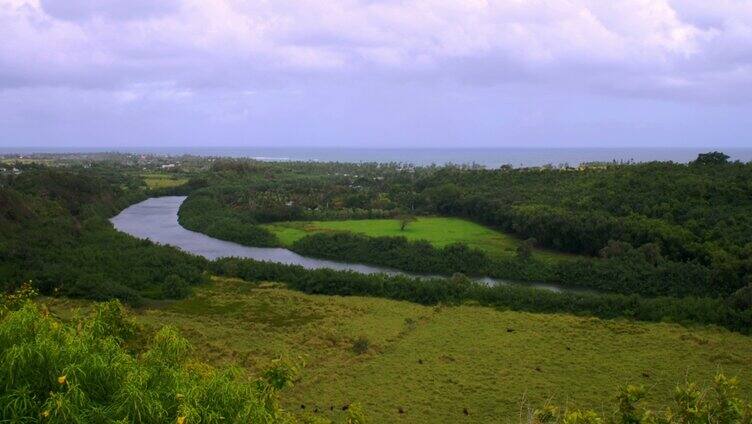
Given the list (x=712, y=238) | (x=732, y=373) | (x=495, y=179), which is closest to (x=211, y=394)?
(x=732, y=373)

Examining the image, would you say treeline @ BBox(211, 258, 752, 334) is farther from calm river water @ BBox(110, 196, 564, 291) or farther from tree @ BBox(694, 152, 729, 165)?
tree @ BBox(694, 152, 729, 165)

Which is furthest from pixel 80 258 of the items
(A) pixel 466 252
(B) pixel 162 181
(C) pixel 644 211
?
(B) pixel 162 181

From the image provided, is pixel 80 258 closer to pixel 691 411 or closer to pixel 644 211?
pixel 691 411

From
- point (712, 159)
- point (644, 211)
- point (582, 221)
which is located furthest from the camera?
point (712, 159)

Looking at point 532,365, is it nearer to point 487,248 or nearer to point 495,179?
point 487,248

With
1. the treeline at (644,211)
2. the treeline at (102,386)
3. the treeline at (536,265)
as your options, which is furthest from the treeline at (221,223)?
the treeline at (102,386)

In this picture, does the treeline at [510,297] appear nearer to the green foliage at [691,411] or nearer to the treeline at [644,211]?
the treeline at [644,211]
